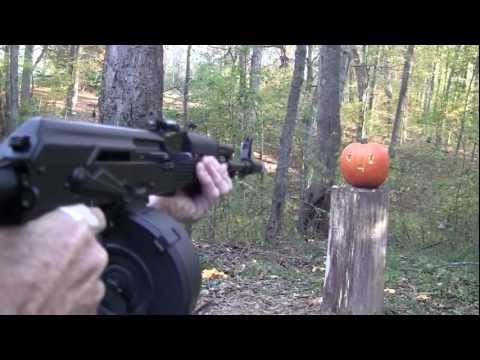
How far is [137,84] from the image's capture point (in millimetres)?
5496

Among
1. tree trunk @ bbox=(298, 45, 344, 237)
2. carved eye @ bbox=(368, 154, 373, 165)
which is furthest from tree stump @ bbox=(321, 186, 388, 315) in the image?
tree trunk @ bbox=(298, 45, 344, 237)

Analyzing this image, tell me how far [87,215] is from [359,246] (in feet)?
11.0

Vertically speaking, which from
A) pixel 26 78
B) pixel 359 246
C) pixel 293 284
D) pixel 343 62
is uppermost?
pixel 343 62

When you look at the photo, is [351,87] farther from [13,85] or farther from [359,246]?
[359,246]

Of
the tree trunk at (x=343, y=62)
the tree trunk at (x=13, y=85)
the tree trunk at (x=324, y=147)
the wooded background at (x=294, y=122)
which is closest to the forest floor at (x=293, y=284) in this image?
the wooded background at (x=294, y=122)

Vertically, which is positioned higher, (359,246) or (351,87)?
(351,87)

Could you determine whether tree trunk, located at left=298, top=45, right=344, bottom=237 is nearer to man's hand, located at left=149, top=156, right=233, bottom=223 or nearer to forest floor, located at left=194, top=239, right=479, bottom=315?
forest floor, located at left=194, top=239, right=479, bottom=315

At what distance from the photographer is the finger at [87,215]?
1.72 meters

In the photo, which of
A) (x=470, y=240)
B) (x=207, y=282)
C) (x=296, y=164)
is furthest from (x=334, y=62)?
(x=470, y=240)

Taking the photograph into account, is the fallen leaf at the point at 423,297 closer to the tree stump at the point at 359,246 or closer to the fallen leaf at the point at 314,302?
the tree stump at the point at 359,246

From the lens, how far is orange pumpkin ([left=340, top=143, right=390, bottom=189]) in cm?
466

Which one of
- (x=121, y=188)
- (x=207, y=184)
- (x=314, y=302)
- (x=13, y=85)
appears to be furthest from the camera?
(x=13, y=85)

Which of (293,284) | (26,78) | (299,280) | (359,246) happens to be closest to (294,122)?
(299,280)

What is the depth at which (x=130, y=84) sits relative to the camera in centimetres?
550
